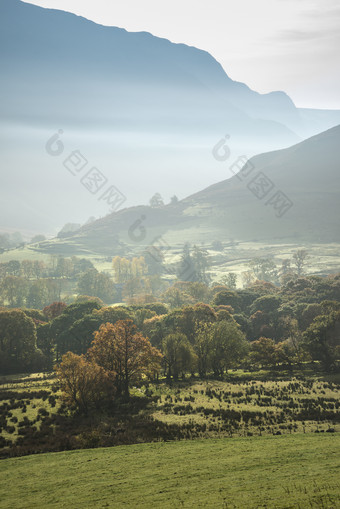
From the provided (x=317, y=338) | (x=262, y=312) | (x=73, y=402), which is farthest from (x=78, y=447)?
(x=262, y=312)

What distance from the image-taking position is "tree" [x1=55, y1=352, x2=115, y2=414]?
43.3m

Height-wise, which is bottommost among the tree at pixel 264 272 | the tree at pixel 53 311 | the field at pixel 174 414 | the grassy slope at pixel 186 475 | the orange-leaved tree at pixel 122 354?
the field at pixel 174 414

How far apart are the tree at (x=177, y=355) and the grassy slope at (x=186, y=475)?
2816cm

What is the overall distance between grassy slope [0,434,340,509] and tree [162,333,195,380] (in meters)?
28.2

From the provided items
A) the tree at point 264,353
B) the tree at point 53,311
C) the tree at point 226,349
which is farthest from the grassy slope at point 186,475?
the tree at point 53,311

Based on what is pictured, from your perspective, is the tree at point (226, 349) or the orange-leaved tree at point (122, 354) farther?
the tree at point (226, 349)

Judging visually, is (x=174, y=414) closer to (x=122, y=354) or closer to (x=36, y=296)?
(x=122, y=354)

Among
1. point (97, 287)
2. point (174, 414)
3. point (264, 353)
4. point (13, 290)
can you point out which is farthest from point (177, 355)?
point (97, 287)

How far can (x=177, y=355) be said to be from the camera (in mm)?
59906

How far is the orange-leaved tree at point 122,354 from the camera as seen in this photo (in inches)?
2023

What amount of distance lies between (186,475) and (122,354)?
96.1ft

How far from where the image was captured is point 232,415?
38.9 meters

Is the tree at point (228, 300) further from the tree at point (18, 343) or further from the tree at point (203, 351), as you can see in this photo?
the tree at point (18, 343)

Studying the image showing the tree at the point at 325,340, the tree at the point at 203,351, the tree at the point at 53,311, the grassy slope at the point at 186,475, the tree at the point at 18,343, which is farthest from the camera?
the tree at the point at 53,311
